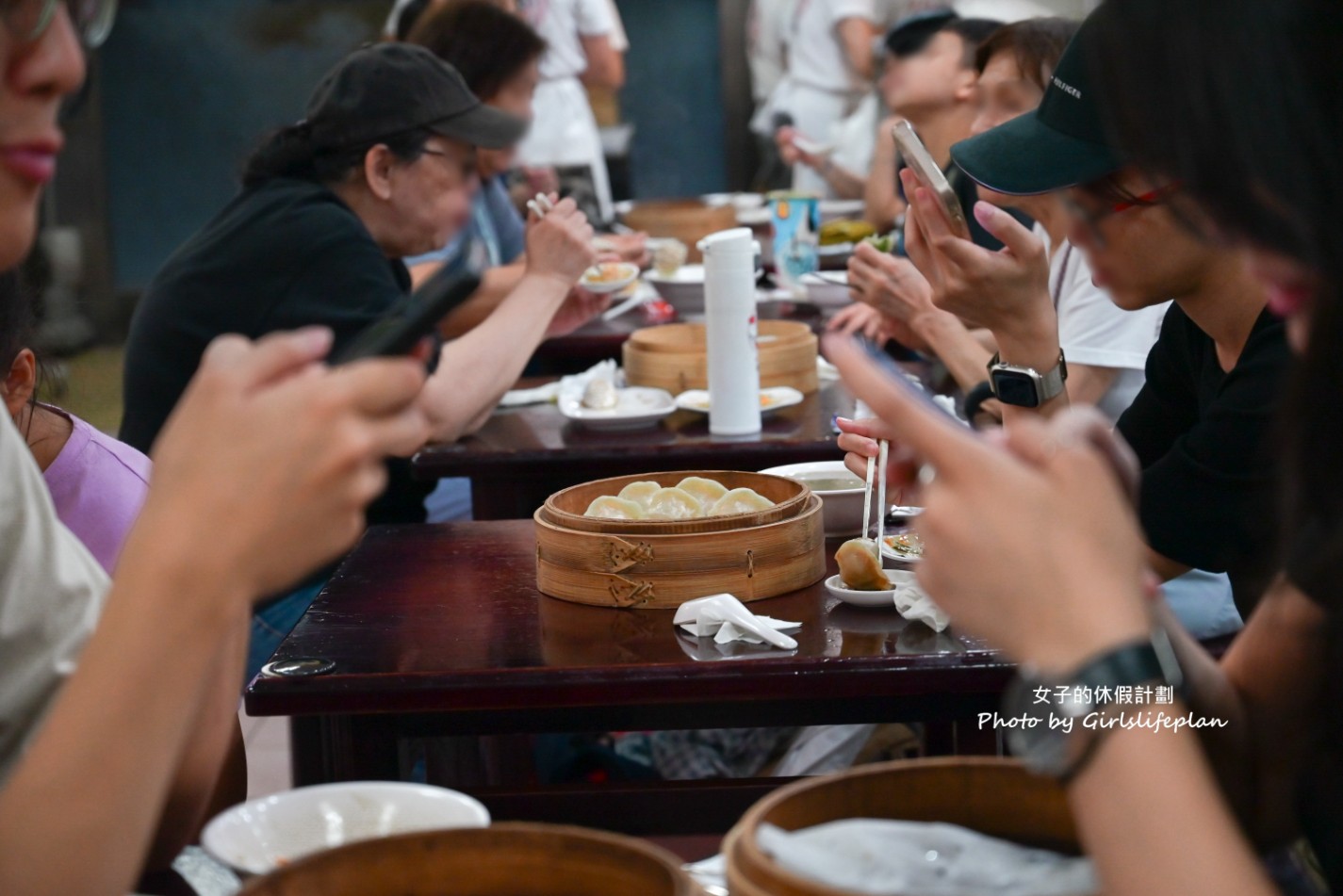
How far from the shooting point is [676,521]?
→ 1.79 meters

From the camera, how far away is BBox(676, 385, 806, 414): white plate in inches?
114

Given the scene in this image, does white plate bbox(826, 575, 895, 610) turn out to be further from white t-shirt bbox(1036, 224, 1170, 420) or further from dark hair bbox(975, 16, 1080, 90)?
dark hair bbox(975, 16, 1080, 90)

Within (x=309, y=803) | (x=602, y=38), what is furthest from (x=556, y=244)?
(x=602, y=38)

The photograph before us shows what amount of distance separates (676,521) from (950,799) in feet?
2.51

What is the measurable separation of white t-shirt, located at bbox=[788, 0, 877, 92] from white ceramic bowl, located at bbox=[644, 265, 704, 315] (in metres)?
2.91

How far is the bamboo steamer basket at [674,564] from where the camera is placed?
1792mm

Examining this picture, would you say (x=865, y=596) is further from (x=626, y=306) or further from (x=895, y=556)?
(x=626, y=306)

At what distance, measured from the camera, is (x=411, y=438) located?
988 mm

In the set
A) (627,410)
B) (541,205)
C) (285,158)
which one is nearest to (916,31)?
(541,205)

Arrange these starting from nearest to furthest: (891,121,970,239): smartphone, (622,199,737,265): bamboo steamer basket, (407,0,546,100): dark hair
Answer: (891,121,970,239): smartphone < (407,0,546,100): dark hair < (622,199,737,265): bamboo steamer basket

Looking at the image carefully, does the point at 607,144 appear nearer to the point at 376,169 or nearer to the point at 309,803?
the point at 376,169

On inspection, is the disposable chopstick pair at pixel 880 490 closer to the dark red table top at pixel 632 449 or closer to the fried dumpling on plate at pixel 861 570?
the fried dumpling on plate at pixel 861 570

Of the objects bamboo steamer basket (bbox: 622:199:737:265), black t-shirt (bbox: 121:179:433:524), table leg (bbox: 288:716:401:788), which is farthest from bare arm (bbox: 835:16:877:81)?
table leg (bbox: 288:716:401:788)

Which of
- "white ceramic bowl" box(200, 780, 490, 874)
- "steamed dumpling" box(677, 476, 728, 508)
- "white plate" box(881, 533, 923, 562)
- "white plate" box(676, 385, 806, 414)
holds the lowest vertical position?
"white plate" box(676, 385, 806, 414)
